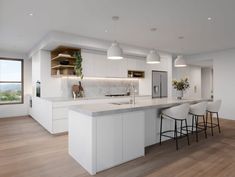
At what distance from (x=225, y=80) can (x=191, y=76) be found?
8.42 ft

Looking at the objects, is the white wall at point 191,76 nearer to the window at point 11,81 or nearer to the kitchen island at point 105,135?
the kitchen island at point 105,135

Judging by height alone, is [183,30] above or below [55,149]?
above

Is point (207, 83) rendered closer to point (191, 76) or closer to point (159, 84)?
point (191, 76)

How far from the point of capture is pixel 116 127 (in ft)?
9.16

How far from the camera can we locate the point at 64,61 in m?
5.10

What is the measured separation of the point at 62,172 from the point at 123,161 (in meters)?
0.97

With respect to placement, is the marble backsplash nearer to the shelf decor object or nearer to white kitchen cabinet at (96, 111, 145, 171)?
the shelf decor object

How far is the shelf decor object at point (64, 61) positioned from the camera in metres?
5.09

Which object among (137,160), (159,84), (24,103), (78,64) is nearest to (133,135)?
(137,160)

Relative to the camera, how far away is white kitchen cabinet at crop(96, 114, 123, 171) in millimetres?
2617

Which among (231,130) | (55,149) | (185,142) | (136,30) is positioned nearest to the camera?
(55,149)

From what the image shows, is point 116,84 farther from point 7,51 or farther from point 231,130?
point 7,51

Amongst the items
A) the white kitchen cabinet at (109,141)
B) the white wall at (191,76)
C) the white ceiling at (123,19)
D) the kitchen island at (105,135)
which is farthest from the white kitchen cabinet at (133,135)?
the white wall at (191,76)

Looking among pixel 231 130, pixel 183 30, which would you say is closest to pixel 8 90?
pixel 183 30
